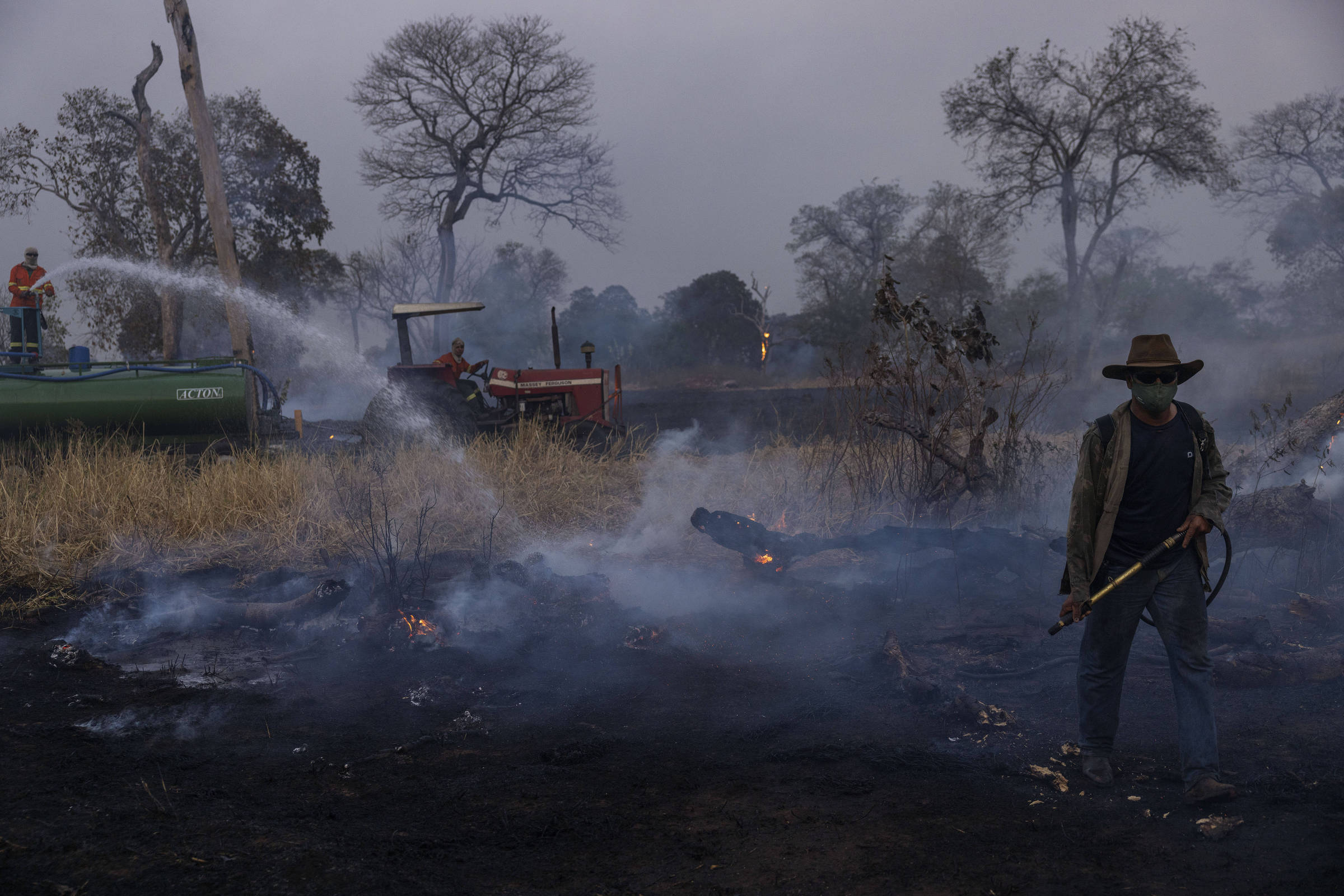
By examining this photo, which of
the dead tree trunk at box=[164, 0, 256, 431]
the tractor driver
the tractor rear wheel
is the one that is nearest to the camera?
the tractor rear wheel

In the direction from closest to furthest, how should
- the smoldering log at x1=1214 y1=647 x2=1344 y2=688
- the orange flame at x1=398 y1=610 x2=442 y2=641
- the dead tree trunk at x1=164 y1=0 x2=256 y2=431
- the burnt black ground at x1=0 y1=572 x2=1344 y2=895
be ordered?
1. the burnt black ground at x1=0 y1=572 x2=1344 y2=895
2. the smoldering log at x1=1214 y1=647 x2=1344 y2=688
3. the orange flame at x1=398 y1=610 x2=442 y2=641
4. the dead tree trunk at x1=164 y1=0 x2=256 y2=431

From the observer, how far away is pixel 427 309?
11.0m

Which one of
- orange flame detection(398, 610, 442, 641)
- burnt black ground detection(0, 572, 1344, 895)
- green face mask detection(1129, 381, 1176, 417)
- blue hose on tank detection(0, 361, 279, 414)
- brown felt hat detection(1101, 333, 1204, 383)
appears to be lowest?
burnt black ground detection(0, 572, 1344, 895)

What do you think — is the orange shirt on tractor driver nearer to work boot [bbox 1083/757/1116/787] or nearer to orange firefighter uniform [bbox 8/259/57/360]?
orange firefighter uniform [bbox 8/259/57/360]

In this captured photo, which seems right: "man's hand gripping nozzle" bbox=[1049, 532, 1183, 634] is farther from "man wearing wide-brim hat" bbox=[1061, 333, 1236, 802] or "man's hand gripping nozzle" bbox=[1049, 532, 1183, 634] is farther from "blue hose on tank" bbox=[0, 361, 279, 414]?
"blue hose on tank" bbox=[0, 361, 279, 414]

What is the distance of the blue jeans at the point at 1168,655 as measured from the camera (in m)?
3.42

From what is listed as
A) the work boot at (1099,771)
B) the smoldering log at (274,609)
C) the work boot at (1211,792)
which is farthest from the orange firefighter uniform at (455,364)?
the work boot at (1211,792)

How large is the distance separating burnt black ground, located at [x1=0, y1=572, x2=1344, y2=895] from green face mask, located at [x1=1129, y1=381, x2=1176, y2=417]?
154 cm

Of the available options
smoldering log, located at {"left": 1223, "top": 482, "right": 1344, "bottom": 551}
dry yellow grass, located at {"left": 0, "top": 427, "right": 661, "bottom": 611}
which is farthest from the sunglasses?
dry yellow grass, located at {"left": 0, "top": 427, "right": 661, "bottom": 611}

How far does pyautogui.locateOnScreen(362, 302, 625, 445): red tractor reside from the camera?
37.8ft

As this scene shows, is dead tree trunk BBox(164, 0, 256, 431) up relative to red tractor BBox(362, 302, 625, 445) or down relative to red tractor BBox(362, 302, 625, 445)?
up

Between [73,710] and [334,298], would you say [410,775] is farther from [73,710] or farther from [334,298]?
[334,298]

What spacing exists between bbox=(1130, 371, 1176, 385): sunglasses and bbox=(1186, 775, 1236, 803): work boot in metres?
1.55

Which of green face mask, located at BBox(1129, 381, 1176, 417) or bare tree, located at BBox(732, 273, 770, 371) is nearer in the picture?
green face mask, located at BBox(1129, 381, 1176, 417)
